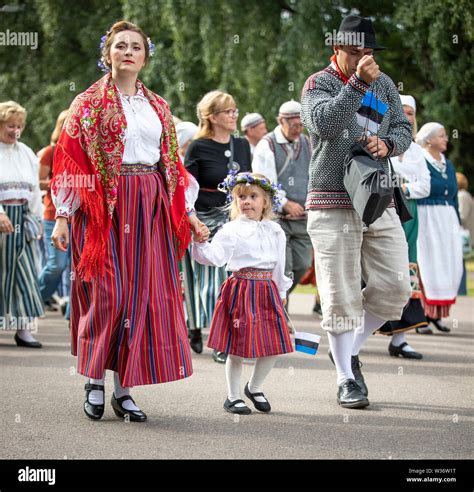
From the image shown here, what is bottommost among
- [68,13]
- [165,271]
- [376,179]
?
[165,271]

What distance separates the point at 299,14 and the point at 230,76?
2.08 metres

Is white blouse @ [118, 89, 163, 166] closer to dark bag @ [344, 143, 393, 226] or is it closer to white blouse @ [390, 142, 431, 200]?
dark bag @ [344, 143, 393, 226]

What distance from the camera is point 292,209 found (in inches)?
390

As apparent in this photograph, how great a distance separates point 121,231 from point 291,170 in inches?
166

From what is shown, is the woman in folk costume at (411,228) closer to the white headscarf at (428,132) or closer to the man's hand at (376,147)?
the white headscarf at (428,132)

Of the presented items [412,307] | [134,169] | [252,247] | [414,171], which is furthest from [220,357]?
[134,169]

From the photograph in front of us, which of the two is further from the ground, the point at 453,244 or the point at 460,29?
the point at 460,29

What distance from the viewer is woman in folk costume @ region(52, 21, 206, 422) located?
5914 millimetres

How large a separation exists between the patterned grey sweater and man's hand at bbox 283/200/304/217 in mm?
3233

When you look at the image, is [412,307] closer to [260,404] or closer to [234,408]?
Answer: [260,404]

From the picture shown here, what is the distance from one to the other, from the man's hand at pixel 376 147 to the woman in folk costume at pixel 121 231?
1.13 m

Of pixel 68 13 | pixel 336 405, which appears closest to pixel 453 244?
pixel 336 405

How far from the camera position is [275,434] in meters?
5.62
